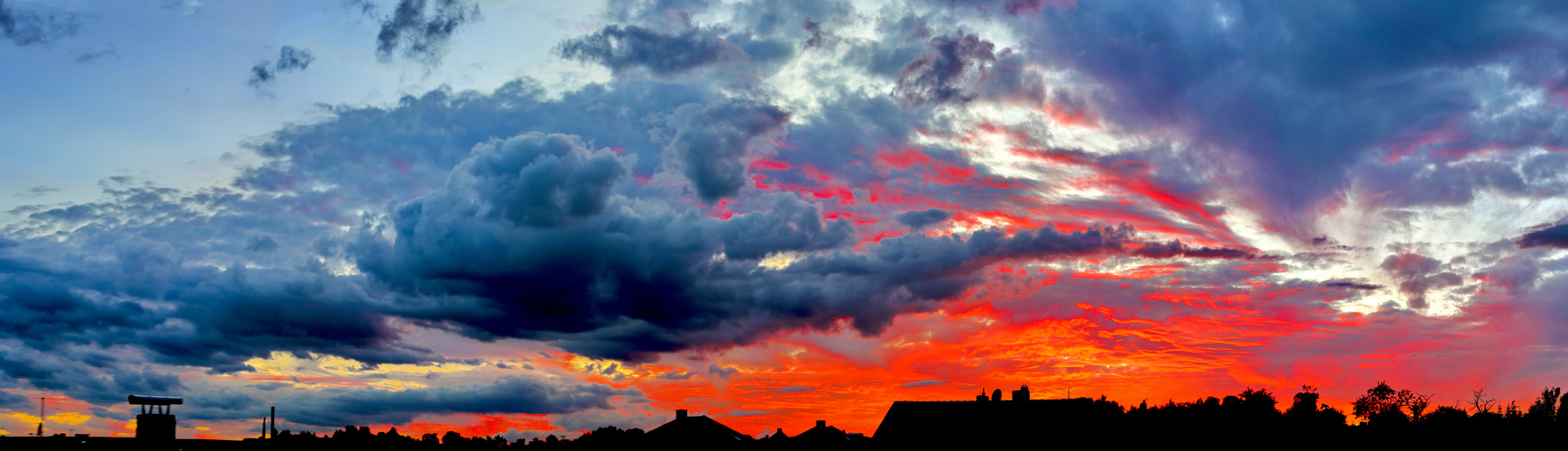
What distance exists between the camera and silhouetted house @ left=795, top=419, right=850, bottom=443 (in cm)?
9438

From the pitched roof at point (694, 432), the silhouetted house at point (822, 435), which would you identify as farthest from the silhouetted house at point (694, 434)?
the silhouetted house at point (822, 435)

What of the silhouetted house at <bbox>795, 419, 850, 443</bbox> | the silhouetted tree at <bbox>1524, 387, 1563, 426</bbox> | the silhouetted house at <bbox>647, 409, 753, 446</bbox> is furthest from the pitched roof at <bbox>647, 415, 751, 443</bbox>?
the silhouetted tree at <bbox>1524, 387, 1563, 426</bbox>

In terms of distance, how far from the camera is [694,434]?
83.4 m

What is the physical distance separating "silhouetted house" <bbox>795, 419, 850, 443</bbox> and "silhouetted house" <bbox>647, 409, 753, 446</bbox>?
421 inches

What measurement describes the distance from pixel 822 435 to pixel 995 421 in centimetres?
1646

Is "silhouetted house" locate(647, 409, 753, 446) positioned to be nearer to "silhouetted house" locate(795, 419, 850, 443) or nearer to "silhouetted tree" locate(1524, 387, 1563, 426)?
"silhouetted house" locate(795, 419, 850, 443)

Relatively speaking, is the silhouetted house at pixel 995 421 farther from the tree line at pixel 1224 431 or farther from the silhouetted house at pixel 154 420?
the silhouetted house at pixel 154 420

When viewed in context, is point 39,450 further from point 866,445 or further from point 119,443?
point 866,445

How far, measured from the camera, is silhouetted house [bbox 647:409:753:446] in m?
82.9

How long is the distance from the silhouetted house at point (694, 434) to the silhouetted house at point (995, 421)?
15.3m

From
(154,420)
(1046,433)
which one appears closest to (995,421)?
(1046,433)

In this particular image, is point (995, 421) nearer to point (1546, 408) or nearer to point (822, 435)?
point (822, 435)

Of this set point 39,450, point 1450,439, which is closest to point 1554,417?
point 1450,439

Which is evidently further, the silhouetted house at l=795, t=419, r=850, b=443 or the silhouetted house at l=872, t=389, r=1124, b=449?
the silhouetted house at l=795, t=419, r=850, b=443
